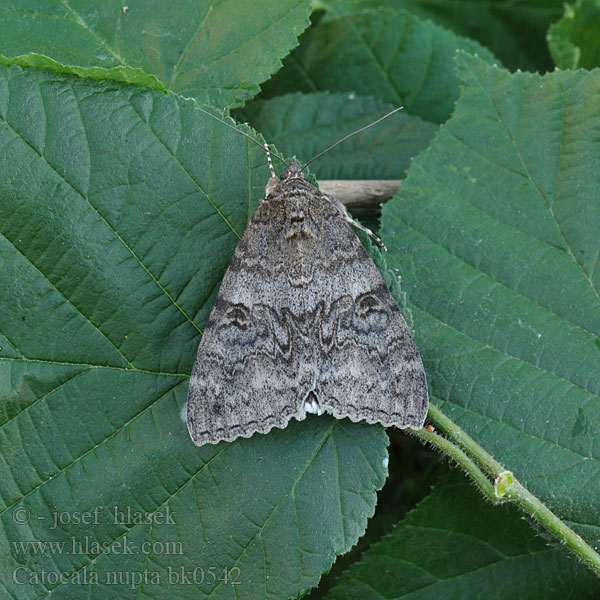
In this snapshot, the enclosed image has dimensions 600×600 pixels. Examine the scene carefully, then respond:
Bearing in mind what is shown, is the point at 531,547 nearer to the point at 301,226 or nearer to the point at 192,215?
the point at 301,226

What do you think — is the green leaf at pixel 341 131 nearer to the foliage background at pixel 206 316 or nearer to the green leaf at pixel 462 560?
the foliage background at pixel 206 316

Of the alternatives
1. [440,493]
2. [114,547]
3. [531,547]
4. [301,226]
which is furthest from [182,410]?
[531,547]

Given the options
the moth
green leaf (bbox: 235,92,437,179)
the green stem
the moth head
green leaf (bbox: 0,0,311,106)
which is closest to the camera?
the green stem

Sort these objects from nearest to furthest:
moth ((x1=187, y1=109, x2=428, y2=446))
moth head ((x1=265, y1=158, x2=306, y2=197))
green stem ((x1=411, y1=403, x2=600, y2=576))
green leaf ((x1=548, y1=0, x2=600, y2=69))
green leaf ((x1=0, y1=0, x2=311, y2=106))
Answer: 1. green stem ((x1=411, y1=403, x2=600, y2=576))
2. moth ((x1=187, y1=109, x2=428, y2=446))
3. moth head ((x1=265, y1=158, x2=306, y2=197))
4. green leaf ((x1=0, y1=0, x2=311, y2=106))
5. green leaf ((x1=548, y1=0, x2=600, y2=69))

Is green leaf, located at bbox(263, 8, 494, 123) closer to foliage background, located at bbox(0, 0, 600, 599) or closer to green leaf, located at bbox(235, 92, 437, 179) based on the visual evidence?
green leaf, located at bbox(235, 92, 437, 179)

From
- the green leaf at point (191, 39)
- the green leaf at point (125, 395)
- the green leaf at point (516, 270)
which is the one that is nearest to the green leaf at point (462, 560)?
the green leaf at point (516, 270)

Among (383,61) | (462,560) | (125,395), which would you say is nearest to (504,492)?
(462,560)

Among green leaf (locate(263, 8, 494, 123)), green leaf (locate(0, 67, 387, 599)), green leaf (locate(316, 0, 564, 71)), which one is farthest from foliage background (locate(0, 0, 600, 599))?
green leaf (locate(316, 0, 564, 71))

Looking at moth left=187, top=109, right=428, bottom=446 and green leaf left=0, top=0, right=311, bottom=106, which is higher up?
green leaf left=0, top=0, right=311, bottom=106

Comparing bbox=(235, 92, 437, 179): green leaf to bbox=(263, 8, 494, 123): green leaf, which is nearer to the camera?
bbox=(235, 92, 437, 179): green leaf
